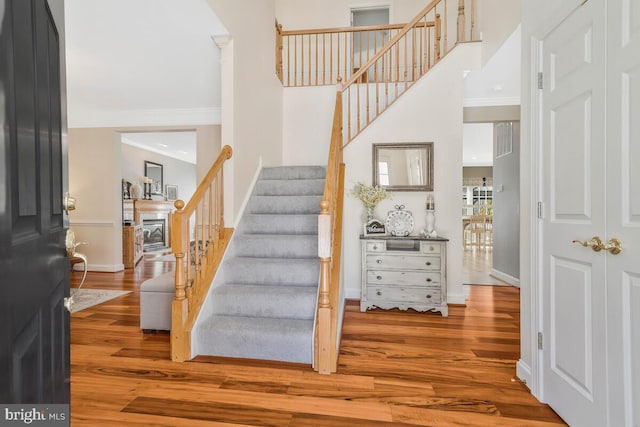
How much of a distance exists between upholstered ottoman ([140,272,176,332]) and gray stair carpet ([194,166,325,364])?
0.48m

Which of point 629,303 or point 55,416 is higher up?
point 629,303

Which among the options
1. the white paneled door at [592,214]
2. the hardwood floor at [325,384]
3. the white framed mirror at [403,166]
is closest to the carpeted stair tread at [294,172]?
the white framed mirror at [403,166]

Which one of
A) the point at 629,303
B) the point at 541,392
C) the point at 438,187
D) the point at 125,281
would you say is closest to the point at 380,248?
the point at 438,187

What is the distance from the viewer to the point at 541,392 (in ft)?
5.94

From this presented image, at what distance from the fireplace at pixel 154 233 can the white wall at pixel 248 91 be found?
5375 mm

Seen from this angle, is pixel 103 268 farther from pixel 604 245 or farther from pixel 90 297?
pixel 604 245

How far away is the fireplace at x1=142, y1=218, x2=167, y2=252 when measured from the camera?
796cm

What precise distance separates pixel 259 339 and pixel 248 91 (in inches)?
92.3

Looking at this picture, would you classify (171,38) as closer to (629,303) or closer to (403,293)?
(403,293)

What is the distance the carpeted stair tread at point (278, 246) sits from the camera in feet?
9.62

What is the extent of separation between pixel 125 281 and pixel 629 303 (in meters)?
5.41

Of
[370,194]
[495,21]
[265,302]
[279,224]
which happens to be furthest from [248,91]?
[495,21]

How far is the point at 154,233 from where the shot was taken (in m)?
8.34

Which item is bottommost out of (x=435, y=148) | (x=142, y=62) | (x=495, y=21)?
(x=435, y=148)
